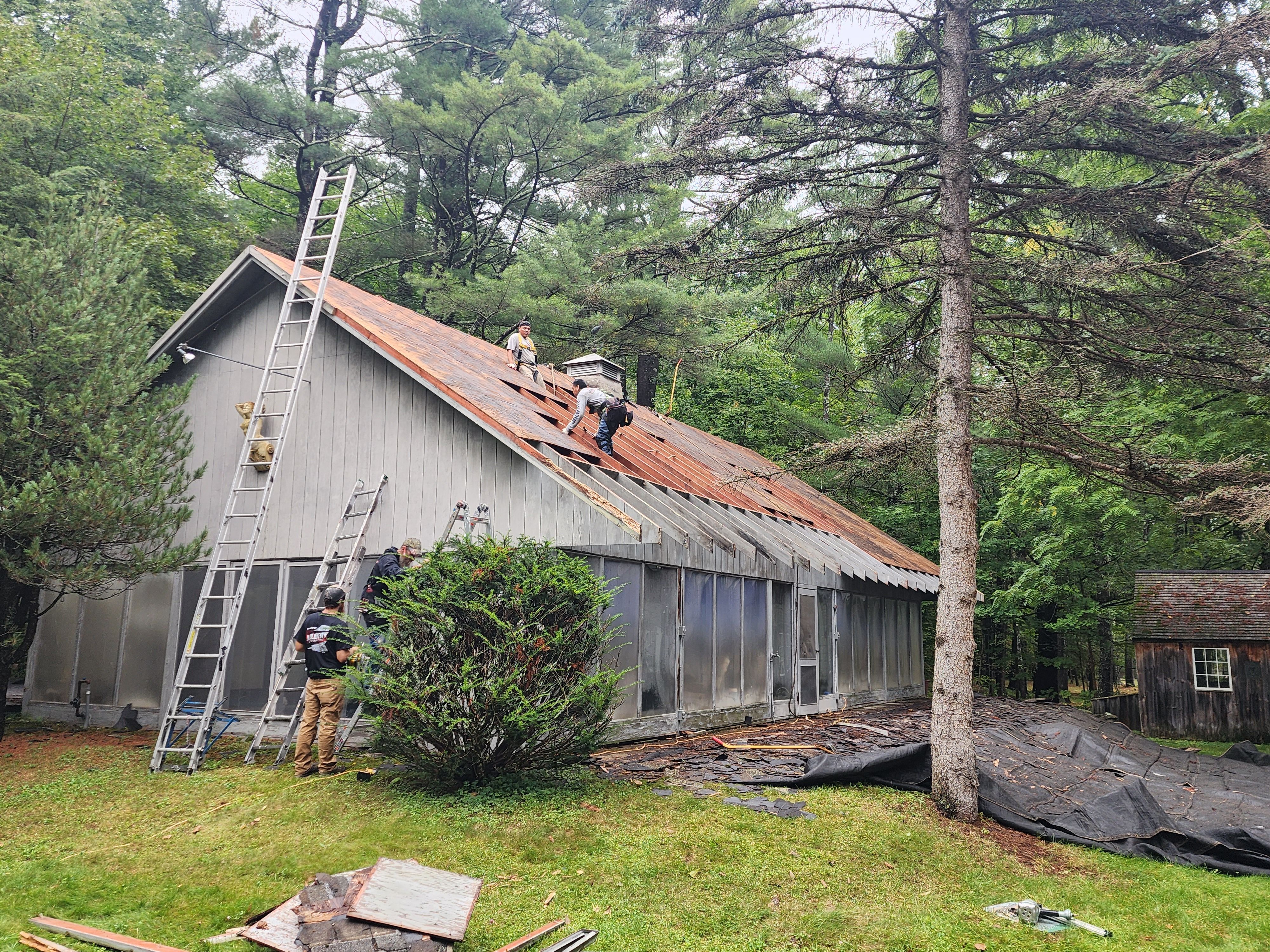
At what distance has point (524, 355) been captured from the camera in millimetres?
14125

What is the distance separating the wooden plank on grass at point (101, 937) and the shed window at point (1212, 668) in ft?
64.1

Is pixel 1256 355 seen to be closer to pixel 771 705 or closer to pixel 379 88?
pixel 771 705

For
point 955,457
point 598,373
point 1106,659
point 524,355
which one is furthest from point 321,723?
point 1106,659

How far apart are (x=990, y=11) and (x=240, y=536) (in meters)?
11.3

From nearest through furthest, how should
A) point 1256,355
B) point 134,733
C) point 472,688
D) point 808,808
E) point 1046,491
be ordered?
1. point 472,688
2. point 808,808
3. point 1256,355
4. point 134,733
5. point 1046,491

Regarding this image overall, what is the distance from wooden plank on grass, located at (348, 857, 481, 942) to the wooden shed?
17.4m

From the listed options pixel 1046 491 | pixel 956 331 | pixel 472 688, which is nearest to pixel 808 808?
pixel 472 688

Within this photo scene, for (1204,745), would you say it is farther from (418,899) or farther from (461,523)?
(418,899)

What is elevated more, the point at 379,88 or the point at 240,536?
the point at 379,88

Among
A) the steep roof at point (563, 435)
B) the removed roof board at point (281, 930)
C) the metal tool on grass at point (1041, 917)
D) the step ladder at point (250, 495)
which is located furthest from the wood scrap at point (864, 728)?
the removed roof board at point (281, 930)

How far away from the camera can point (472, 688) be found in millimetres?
7898

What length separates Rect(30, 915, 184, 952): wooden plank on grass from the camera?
519 cm

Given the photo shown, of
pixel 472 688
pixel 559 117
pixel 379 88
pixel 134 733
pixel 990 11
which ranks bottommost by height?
pixel 134 733

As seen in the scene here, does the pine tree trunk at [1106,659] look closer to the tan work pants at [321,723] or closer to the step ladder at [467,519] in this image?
the step ladder at [467,519]
